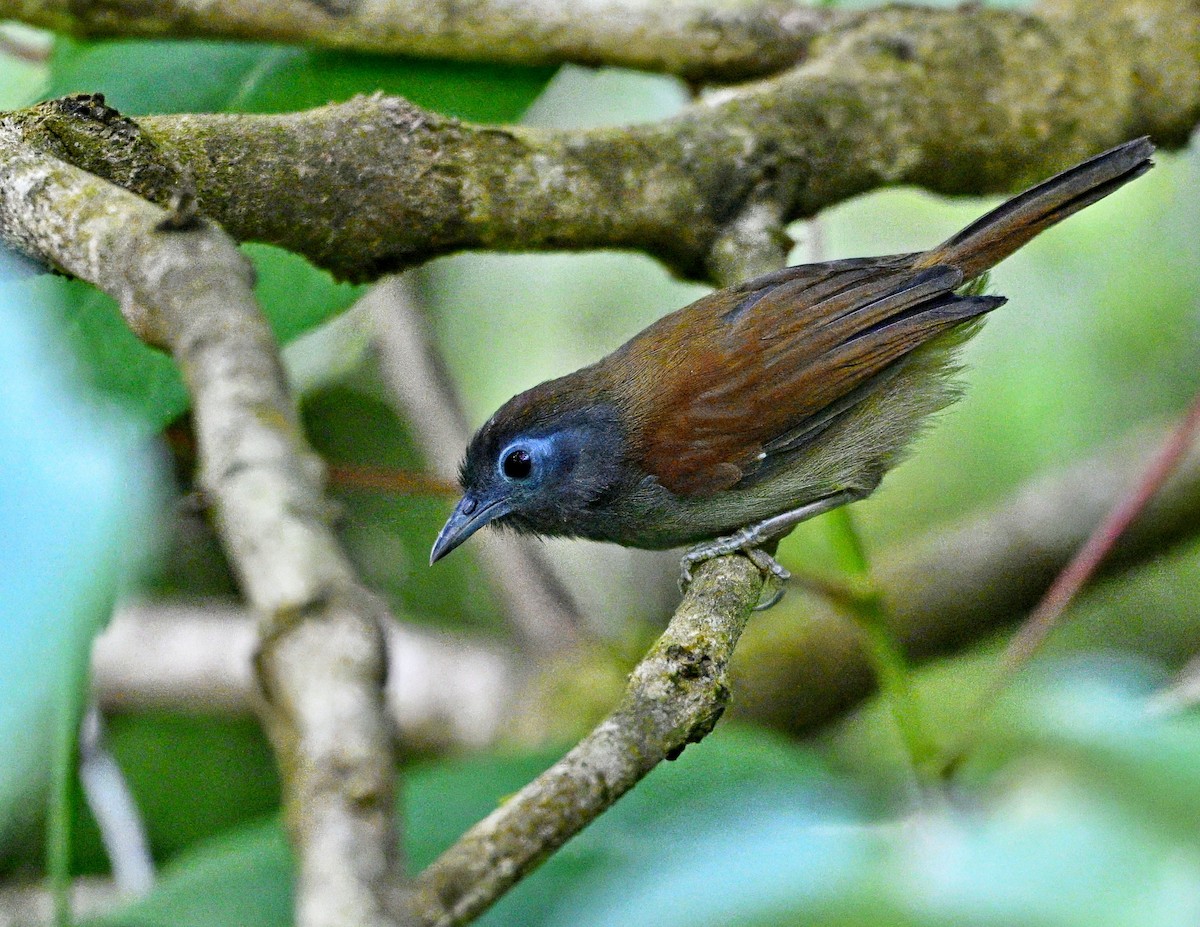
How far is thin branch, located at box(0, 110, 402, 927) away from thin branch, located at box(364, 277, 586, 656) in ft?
12.0

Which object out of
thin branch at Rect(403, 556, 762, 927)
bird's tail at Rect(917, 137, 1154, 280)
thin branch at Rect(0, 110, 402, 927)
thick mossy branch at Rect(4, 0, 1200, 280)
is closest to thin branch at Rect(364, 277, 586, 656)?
thick mossy branch at Rect(4, 0, 1200, 280)

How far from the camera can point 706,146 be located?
10.4ft

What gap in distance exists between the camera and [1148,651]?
5.21m

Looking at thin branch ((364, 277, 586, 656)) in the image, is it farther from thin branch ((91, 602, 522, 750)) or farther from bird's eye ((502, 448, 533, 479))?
bird's eye ((502, 448, 533, 479))

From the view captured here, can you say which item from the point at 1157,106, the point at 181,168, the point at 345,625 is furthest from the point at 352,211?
the point at 1157,106

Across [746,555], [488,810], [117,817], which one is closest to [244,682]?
[117,817]

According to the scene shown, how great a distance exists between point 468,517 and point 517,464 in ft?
0.69

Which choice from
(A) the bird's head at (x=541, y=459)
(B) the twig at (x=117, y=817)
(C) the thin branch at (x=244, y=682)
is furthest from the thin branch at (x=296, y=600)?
(C) the thin branch at (x=244, y=682)

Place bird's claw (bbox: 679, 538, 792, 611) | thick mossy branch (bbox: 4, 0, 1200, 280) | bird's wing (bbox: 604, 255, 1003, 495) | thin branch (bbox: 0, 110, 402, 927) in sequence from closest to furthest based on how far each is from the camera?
thin branch (bbox: 0, 110, 402, 927), thick mossy branch (bbox: 4, 0, 1200, 280), bird's claw (bbox: 679, 538, 792, 611), bird's wing (bbox: 604, 255, 1003, 495)

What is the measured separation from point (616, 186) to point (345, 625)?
2.14 meters

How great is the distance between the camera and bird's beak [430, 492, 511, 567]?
3.28 metres

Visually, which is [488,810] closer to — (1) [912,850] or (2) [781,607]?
(1) [912,850]

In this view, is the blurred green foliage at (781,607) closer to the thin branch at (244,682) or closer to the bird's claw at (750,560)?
the thin branch at (244,682)

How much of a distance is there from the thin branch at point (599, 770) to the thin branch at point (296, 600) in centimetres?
11
